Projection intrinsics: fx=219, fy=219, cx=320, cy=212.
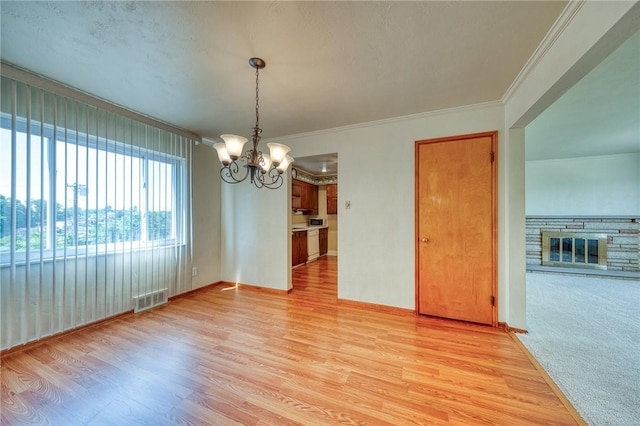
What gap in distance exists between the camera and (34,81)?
1.97 metres

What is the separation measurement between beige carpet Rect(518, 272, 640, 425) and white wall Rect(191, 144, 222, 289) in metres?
4.20

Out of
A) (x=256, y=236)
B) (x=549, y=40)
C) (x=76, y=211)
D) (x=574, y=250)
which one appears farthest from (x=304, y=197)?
(x=574, y=250)

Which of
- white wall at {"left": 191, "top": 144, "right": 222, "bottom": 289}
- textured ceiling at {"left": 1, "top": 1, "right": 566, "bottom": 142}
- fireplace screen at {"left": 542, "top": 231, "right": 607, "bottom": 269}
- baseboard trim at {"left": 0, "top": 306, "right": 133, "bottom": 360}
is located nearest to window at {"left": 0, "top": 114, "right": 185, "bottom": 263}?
white wall at {"left": 191, "top": 144, "right": 222, "bottom": 289}

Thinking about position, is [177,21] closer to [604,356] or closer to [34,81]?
[34,81]

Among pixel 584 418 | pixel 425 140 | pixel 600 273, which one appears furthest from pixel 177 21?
pixel 600 273

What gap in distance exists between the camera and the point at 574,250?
4574mm

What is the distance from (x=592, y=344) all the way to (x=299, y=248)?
437cm

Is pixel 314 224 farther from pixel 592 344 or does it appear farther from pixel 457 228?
pixel 592 344

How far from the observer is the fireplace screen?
4414 mm

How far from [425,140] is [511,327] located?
2246 millimetres

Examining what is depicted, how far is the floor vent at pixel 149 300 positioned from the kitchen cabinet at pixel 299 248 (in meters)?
2.37

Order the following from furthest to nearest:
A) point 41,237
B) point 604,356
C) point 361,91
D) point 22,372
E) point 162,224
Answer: point 162,224 → point 361,91 → point 41,237 → point 604,356 → point 22,372

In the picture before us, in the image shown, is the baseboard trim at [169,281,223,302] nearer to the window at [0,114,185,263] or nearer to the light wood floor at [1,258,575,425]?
the light wood floor at [1,258,575,425]

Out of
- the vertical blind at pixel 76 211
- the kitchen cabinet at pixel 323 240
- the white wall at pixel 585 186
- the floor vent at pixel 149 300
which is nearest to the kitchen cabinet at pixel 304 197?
the kitchen cabinet at pixel 323 240
